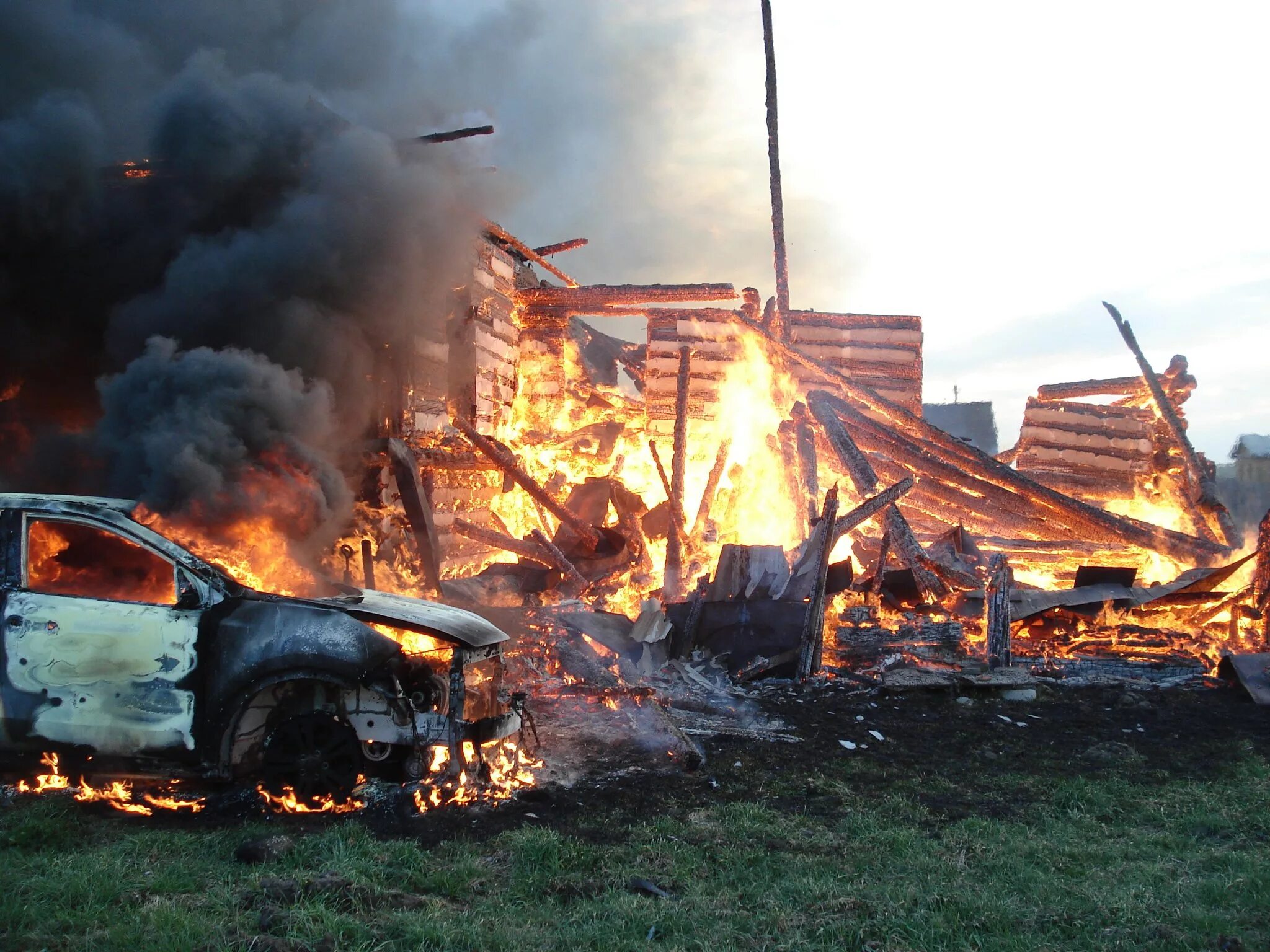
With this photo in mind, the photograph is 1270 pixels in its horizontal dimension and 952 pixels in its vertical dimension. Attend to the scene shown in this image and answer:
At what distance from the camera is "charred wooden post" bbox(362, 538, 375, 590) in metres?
8.88

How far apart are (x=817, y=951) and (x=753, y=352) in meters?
13.4

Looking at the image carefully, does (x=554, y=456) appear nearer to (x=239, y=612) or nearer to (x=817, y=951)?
(x=239, y=612)

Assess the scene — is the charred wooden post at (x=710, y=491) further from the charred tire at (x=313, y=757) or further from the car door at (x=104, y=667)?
the car door at (x=104, y=667)

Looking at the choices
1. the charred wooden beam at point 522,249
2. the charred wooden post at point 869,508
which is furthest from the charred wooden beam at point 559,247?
the charred wooden post at point 869,508

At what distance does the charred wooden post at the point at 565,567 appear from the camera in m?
11.2

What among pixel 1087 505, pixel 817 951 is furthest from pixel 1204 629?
pixel 817 951

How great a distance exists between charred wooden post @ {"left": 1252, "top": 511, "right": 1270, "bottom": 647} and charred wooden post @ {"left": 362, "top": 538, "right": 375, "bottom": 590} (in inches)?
383

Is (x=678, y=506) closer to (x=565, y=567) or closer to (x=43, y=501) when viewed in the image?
(x=565, y=567)

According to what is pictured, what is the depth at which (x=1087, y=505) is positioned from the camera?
12.8 metres

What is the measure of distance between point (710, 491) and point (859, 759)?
7111 mm

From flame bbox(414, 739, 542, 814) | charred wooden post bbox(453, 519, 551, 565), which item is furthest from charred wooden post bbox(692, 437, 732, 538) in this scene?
flame bbox(414, 739, 542, 814)

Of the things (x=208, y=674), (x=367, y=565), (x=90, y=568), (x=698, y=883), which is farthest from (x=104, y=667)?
(x=367, y=565)

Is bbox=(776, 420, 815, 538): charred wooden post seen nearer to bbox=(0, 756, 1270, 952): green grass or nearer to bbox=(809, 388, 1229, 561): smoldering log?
bbox=(809, 388, 1229, 561): smoldering log

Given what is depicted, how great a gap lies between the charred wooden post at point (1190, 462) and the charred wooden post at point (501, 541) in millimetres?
10091
